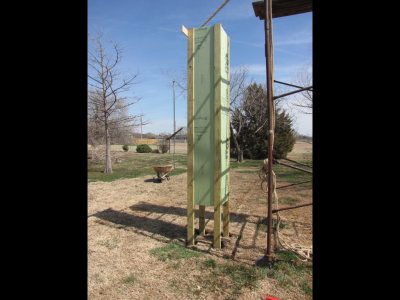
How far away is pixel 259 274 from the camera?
3.51 meters

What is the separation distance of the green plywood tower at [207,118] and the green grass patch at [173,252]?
238mm

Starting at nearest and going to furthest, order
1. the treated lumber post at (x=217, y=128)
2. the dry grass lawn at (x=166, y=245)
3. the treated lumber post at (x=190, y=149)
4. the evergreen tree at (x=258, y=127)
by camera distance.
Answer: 1. the dry grass lawn at (x=166, y=245)
2. the treated lumber post at (x=217, y=128)
3. the treated lumber post at (x=190, y=149)
4. the evergreen tree at (x=258, y=127)

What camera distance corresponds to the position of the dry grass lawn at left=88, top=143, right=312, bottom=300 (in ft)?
10.4

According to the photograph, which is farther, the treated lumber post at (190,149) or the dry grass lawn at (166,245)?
the treated lumber post at (190,149)

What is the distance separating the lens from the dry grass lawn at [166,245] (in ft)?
10.4

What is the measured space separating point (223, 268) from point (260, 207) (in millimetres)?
3610

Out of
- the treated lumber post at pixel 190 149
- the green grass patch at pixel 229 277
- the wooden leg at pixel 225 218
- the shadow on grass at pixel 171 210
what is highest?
the treated lumber post at pixel 190 149

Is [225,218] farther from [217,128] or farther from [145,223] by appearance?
[145,223]

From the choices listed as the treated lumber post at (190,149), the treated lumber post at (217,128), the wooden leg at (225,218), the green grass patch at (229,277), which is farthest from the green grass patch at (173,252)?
the wooden leg at (225,218)

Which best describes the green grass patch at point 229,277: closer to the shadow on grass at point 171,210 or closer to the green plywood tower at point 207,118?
the green plywood tower at point 207,118
